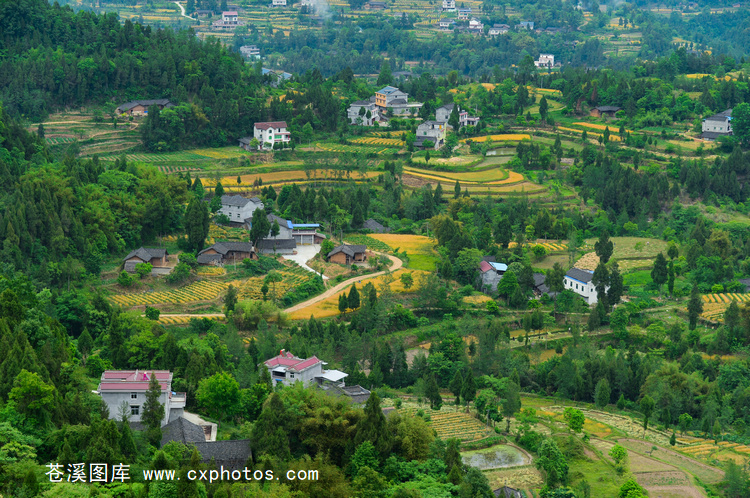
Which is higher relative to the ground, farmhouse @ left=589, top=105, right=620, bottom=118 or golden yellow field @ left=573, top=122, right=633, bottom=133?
farmhouse @ left=589, top=105, right=620, bottom=118

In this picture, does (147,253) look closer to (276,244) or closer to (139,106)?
(276,244)

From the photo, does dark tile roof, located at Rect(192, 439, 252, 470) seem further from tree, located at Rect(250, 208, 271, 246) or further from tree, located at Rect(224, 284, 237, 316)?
tree, located at Rect(250, 208, 271, 246)

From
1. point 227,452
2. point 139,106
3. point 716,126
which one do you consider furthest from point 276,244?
point 716,126

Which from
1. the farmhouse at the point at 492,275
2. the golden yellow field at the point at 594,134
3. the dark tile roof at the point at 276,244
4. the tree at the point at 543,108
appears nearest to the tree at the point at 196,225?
the dark tile roof at the point at 276,244

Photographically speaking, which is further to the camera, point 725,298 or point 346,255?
point 346,255

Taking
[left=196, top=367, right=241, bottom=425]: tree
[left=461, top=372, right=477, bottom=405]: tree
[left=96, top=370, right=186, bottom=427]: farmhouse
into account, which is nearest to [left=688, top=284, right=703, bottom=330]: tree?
[left=461, top=372, right=477, bottom=405]: tree

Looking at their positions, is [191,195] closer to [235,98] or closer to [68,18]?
[235,98]

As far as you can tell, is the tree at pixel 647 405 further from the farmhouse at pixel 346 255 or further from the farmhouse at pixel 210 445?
the farmhouse at pixel 346 255

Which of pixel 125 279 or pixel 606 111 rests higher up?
pixel 606 111
